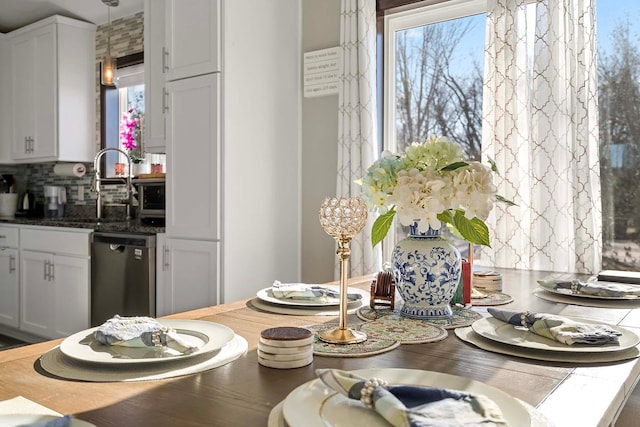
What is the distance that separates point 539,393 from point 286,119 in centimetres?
269

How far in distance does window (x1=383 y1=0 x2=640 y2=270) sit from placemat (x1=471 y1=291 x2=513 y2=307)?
48.8 inches

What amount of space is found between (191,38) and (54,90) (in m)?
2.11

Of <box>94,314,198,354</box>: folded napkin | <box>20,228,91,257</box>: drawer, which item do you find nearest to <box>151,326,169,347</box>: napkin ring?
<box>94,314,198,354</box>: folded napkin

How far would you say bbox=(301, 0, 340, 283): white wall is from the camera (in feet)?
10.6

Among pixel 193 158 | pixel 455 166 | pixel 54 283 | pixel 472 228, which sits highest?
pixel 193 158

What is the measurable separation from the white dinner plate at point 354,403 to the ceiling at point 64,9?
419 centimetres

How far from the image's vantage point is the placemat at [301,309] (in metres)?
1.29

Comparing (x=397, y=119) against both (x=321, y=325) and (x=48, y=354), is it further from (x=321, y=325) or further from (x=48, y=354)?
(x=48, y=354)

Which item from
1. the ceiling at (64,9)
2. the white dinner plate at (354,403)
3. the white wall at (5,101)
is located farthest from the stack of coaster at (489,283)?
the white wall at (5,101)

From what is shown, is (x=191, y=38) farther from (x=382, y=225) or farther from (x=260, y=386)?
(x=260, y=386)

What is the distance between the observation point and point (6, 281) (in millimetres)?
4312

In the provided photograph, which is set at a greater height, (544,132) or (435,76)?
(435,76)

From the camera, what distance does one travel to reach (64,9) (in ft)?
14.8

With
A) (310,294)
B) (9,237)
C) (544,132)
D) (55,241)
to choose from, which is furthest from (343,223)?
(9,237)
